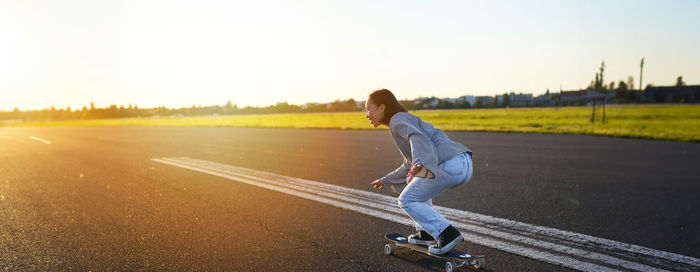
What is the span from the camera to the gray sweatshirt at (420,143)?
300 cm

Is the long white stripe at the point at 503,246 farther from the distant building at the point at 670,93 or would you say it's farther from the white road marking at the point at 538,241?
the distant building at the point at 670,93

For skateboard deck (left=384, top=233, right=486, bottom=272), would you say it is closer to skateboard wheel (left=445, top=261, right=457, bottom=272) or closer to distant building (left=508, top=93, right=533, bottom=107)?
skateboard wheel (left=445, top=261, right=457, bottom=272)

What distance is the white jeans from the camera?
3.21 metres

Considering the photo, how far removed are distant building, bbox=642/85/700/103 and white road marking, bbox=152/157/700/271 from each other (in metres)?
74.0

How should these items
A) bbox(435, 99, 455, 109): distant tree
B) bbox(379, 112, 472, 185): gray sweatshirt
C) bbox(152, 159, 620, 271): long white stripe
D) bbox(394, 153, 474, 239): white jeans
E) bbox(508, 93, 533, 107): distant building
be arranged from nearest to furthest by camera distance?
1. bbox(379, 112, 472, 185): gray sweatshirt
2. bbox(394, 153, 474, 239): white jeans
3. bbox(152, 159, 620, 271): long white stripe
4. bbox(435, 99, 455, 109): distant tree
5. bbox(508, 93, 533, 107): distant building

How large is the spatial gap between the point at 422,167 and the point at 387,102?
0.62m

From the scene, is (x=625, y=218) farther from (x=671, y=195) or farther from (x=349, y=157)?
(x=349, y=157)

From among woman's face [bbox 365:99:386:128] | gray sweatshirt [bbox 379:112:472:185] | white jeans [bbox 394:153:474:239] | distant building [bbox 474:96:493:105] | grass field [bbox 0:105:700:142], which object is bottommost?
grass field [bbox 0:105:700:142]

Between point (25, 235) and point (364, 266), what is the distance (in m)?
4.02

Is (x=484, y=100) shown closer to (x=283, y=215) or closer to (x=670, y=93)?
(x=670, y=93)

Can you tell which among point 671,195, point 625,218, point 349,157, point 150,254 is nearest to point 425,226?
point 150,254

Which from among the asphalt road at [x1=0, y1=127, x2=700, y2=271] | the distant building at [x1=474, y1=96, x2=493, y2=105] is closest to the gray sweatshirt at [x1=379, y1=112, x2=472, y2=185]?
the asphalt road at [x1=0, y1=127, x2=700, y2=271]

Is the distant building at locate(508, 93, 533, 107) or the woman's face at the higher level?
the woman's face

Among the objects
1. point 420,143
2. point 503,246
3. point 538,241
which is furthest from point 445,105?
point 420,143
